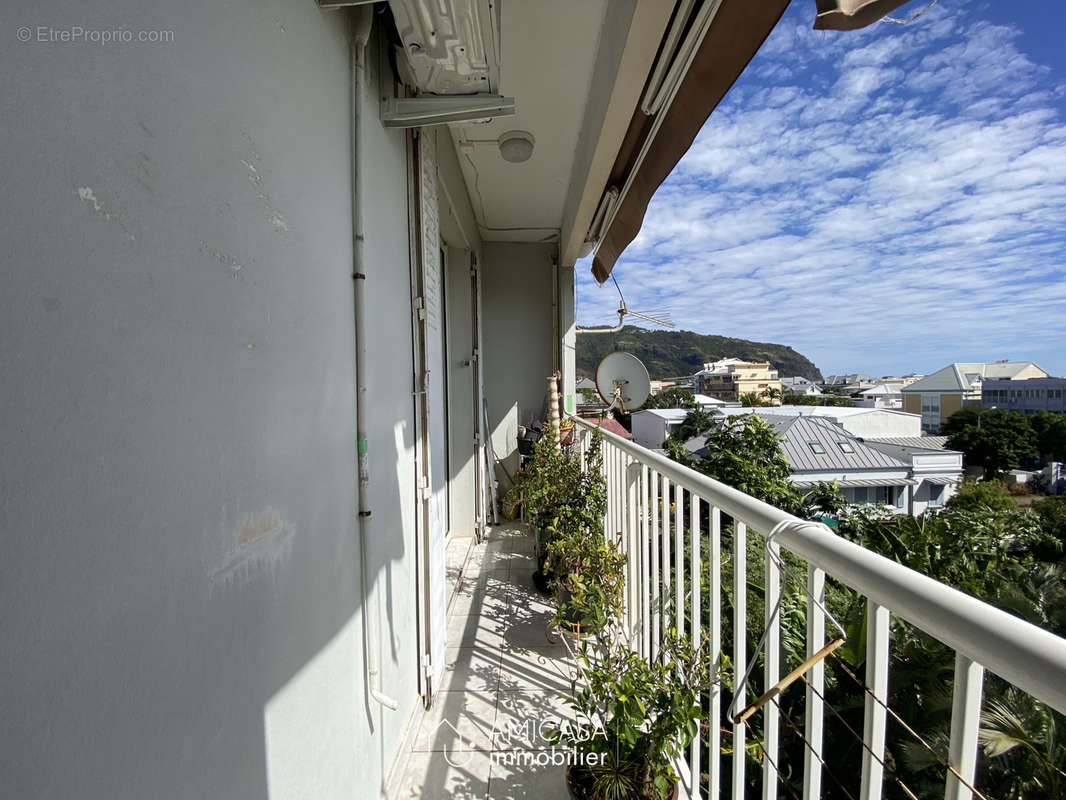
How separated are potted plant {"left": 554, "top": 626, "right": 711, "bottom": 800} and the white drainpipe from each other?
1.91ft

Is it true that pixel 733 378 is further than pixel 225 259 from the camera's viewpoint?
Yes

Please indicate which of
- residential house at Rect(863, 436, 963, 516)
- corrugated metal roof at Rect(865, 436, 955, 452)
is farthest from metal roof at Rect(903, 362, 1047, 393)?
residential house at Rect(863, 436, 963, 516)

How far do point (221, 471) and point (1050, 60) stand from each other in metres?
44.4

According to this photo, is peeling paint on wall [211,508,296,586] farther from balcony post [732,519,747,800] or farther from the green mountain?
the green mountain

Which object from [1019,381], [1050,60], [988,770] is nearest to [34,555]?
[988,770]

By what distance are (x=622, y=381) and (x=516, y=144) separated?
2316 millimetres

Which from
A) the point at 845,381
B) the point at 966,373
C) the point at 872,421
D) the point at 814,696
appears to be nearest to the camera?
the point at 814,696

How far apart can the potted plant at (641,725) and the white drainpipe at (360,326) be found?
58 cm

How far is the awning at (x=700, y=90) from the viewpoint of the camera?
88 cm

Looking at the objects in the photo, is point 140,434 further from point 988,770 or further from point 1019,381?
point 1019,381

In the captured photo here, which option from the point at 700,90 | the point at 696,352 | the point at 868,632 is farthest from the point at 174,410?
the point at 696,352

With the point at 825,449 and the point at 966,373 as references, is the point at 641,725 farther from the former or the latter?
the point at 966,373

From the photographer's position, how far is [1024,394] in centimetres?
4106

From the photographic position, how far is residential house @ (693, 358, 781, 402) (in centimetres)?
5650
